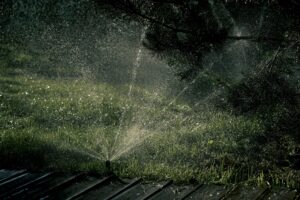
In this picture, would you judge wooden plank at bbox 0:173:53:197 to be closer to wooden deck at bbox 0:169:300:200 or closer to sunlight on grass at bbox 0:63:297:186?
wooden deck at bbox 0:169:300:200

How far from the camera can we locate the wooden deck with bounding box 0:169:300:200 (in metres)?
4.48

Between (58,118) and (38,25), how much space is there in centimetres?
1185

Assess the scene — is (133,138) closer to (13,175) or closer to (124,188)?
(13,175)

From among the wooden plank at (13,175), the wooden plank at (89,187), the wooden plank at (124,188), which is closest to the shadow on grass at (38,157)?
the wooden plank at (13,175)

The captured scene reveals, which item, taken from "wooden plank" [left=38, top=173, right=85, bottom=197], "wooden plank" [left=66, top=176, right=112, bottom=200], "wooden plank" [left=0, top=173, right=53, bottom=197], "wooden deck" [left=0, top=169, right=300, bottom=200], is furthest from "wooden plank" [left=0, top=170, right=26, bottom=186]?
"wooden plank" [left=66, top=176, right=112, bottom=200]

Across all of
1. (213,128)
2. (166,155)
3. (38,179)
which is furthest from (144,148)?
(38,179)

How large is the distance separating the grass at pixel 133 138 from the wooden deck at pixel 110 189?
0.85 ft

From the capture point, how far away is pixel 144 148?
648 centimetres

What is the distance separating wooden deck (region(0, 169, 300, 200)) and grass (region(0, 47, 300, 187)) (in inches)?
10.2

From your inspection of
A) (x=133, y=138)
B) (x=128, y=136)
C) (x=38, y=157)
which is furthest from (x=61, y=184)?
(x=128, y=136)

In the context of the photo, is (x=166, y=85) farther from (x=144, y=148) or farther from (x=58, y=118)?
(x=144, y=148)

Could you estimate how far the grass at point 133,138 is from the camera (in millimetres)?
5387

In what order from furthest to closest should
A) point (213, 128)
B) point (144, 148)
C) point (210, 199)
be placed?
1. point (213, 128)
2. point (144, 148)
3. point (210, 199)

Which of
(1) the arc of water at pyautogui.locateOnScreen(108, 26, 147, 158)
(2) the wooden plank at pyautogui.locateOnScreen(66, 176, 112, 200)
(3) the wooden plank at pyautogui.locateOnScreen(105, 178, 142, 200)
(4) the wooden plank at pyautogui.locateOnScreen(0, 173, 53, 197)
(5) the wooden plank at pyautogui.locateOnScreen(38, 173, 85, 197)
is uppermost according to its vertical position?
(3) the wooden plank at pyautogui.locateOnScreen(105, 178, 142, 200)
